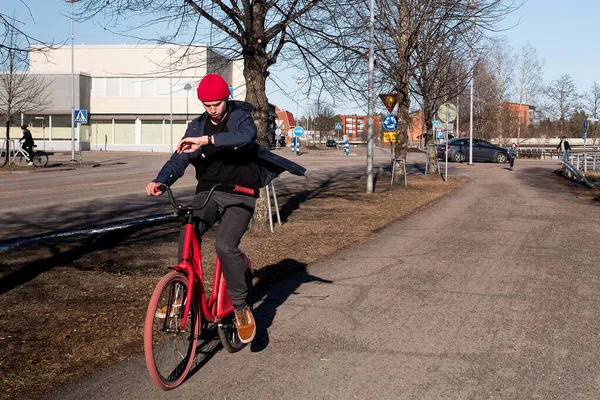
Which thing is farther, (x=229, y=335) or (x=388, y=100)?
(x=388, y=100)

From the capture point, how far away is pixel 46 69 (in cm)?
7131

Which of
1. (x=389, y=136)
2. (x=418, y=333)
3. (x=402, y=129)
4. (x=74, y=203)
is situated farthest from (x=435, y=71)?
(x=418, y=333)

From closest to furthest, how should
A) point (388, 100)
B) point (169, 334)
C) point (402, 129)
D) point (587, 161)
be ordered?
point (169, 334), point (388, 100), point (402, 129), point (587, 161)

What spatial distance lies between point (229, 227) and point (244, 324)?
2.25ft

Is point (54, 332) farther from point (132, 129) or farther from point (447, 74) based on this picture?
point (132, 129)

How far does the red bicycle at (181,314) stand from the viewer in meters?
3.98

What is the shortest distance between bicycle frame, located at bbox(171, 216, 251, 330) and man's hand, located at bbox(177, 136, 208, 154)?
0.46 metres

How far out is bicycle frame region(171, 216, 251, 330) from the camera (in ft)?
14.2

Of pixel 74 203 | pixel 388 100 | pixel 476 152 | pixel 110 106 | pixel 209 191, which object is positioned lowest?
pixel 74 203

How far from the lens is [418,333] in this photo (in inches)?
A: 215

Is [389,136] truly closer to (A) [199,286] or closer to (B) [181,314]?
(A) [199,286]

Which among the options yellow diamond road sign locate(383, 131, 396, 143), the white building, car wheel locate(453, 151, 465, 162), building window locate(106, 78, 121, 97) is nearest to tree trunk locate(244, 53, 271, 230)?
yellow diamond road sign locate(383, 131, 396, 143)

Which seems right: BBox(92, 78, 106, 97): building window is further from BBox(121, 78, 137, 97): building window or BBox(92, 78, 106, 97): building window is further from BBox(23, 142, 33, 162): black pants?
BBox(23, 142, 33, 162): black pants

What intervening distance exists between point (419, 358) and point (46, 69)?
73199 millimetres
